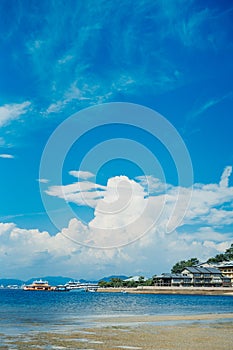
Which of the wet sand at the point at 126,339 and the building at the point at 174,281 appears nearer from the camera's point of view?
the wet sand at the point at 126,339

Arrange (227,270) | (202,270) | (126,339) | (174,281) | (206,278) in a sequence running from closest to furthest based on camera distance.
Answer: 1. (126,339)
2. (174,281)
3. (206,278)
4. (202,270)
5. (227,270)

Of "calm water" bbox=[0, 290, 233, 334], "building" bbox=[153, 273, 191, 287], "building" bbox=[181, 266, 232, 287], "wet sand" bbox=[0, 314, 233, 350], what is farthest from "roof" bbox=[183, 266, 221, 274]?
"wet sand" bbox=[0, 314, 233, 350]

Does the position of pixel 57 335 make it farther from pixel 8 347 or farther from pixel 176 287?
pixel 176 287

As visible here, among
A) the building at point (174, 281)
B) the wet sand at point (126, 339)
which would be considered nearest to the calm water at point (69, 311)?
the wet sand at point (126, 339)

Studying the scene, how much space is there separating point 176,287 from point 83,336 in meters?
151

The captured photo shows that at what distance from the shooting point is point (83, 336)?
31156mm

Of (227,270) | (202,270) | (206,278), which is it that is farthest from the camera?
(227,270)

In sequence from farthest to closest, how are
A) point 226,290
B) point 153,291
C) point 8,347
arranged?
point 153,291 < point 226,290 < point 8,347

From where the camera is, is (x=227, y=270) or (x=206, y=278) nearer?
(x=206, y=278)

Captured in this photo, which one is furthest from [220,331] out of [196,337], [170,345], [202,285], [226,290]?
[202,285]

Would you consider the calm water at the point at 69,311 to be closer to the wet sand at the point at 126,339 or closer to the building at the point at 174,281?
the wet sand at the point at 126,339

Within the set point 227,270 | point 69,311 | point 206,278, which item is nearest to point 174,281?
point 206,278

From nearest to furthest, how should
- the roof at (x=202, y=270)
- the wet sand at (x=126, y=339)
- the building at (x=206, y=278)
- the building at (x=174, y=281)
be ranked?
the wet sand at (x=126, y=339)
the building at (x=174, y=281)
the building at (x=206, y=278)
the roof at (x=202, y=270)

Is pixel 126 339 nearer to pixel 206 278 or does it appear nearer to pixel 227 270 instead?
pixel 206 278
